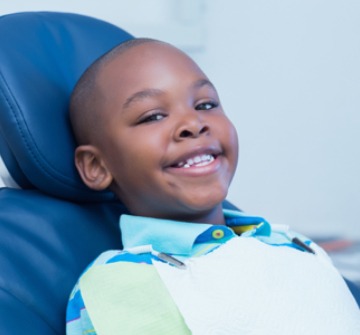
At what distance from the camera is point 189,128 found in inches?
41.3

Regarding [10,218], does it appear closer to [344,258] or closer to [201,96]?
[201,96]

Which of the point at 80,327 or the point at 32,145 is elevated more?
the point at 32,145

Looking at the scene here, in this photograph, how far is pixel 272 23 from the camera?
2148 mm

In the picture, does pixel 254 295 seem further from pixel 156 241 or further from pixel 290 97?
pixel 290 97

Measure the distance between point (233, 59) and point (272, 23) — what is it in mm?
166

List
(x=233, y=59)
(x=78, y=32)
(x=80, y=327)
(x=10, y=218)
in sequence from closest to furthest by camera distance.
A: (x=80, y=327) → (x=10, y=218) → (x=78, y=32) → (x=233, y=59)

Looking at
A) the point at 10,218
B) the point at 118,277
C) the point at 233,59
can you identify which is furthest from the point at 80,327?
the point at 233,59

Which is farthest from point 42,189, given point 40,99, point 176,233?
point 176,233

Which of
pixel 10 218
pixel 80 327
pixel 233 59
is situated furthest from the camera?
pixel 233 59

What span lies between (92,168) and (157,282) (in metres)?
0.28

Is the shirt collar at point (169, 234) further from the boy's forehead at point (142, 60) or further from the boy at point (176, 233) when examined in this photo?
the boy's forehead at point (142, 60)

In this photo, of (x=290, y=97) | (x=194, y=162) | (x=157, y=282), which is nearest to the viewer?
(x=157, y=282)

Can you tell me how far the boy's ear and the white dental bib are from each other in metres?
0.22

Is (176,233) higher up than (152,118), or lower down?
lower down
